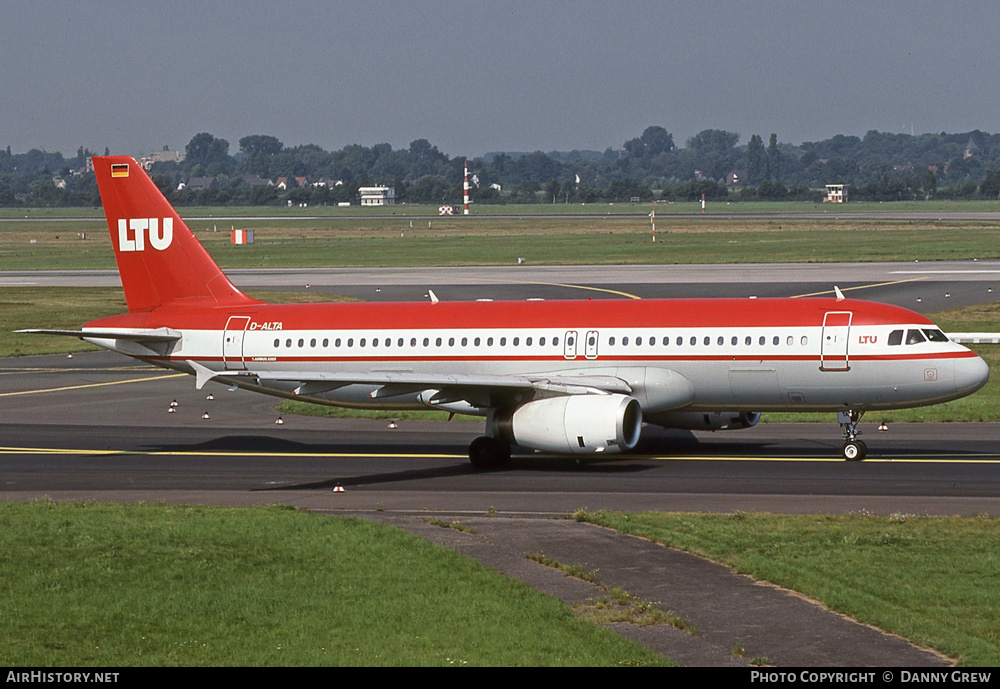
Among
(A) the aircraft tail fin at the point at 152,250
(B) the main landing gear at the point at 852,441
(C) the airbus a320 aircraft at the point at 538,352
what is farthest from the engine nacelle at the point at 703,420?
(A) the aircraft tail fin at the point at 152,250

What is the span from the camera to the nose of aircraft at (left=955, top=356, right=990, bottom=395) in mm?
34031

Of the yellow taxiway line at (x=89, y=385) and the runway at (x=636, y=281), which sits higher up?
the runway at (x=636, y=281)

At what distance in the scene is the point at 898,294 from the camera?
82.8m

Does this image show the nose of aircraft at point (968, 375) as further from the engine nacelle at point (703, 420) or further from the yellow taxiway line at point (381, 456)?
the engine nacelle at point (703, 420)

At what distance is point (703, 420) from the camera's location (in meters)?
37.6

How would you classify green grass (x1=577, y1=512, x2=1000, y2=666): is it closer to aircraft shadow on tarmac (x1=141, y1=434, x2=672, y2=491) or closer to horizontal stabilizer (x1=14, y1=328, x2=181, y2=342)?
aircraft shadow on tarmac (x1=141, y1=434, x2=672, y2=491)

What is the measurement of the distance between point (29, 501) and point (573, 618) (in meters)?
16.2

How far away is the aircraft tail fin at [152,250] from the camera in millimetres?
40438

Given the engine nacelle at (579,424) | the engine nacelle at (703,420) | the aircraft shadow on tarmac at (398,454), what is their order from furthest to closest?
the engine nacelle at (703,420) < the aircraft shadow on tarmac at (398,454) < the engine nacelle at (579,424)

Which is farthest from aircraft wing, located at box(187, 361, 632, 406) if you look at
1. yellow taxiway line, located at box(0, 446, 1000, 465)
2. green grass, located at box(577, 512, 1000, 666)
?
green grass, located at box(577, 512, 1000, 666)

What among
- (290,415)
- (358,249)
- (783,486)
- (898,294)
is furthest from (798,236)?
(783,486)

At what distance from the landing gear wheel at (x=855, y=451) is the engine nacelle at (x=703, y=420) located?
2.85 meters


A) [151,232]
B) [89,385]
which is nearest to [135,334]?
[151,232]
